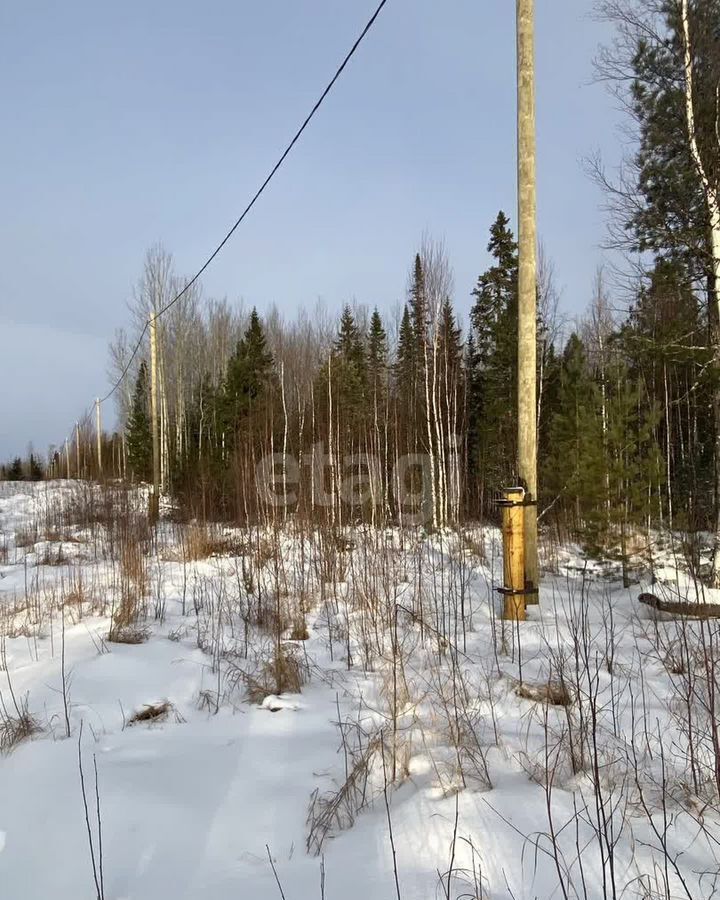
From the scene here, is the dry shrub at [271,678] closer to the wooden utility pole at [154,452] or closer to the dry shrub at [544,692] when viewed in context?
the dry shrub at [544,692]

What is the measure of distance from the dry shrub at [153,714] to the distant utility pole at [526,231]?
2806 millimetres

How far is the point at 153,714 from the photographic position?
264 centimetres

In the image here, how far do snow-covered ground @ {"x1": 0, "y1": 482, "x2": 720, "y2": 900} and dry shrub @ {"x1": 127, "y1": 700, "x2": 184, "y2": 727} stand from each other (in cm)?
2

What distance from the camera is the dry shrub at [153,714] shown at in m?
2.57

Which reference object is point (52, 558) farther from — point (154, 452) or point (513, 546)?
point (513, 546)

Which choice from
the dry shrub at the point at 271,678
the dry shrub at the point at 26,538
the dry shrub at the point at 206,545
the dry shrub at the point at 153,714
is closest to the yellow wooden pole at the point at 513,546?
the dry shrub at the point at 271,678

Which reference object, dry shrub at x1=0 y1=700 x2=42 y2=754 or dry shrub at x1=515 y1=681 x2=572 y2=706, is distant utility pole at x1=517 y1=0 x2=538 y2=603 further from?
dry shrub at x1=0 y1=700 x2=42 y2=754

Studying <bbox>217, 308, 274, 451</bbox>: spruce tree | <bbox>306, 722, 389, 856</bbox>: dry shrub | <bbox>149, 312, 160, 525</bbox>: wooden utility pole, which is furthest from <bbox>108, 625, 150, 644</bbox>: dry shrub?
<bbox>217, 308, 274, 451</bbox>: spruce tree

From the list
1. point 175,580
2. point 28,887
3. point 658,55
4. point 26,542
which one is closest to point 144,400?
point 26,542

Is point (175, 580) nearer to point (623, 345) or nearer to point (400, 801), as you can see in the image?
point (400, 801)

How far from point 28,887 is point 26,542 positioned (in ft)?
31.2

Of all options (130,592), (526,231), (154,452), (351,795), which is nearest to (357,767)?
(351,795)

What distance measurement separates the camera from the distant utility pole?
4.31 metres

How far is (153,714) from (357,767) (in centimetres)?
127
